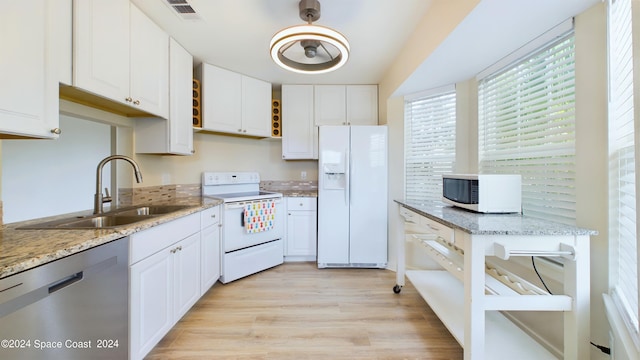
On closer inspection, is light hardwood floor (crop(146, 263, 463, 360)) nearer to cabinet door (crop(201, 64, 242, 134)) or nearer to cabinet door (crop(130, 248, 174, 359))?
cabinet door (crop(130, 248, 174, 359))

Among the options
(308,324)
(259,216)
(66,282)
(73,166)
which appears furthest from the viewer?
(259,216)

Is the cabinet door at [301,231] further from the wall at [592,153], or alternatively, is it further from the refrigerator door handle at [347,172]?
the wall at [592,153]

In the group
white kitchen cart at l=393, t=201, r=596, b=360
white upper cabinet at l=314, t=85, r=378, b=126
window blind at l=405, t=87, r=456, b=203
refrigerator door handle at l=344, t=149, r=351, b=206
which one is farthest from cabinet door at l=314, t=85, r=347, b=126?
white kitchen cart at l=393, t=201, r=596, b=360

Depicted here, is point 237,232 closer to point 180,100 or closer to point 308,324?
point 308,324

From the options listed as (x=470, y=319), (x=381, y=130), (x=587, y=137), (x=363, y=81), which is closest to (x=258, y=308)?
(x=470, y=319)

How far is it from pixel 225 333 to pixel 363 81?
3.08m

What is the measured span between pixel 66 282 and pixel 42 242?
0.22m

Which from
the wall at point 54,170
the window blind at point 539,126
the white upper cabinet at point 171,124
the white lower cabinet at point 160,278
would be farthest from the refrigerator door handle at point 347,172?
the wall at point 54,170

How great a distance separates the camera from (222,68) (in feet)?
8.99

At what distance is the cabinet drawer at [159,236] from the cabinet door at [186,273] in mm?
70

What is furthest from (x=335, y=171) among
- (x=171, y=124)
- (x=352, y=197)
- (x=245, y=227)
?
(x=171, y=124)

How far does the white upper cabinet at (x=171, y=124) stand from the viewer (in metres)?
2.13

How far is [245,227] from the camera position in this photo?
258cm

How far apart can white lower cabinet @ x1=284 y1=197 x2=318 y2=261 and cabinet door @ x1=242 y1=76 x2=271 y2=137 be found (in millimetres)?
978
